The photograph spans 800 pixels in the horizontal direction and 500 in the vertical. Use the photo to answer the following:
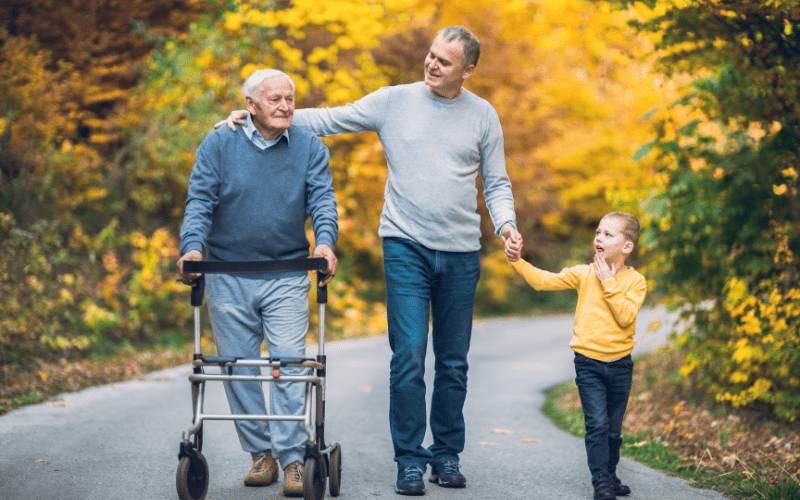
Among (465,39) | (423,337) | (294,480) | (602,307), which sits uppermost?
(465,39)

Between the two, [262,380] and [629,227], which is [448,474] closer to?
[262,380]

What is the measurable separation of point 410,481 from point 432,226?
1257mm

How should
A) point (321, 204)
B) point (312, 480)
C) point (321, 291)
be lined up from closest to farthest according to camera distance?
point (312, 480)
point (321, 291)
point (321, 204)

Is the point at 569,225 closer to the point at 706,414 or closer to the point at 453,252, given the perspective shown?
the point at 706,414

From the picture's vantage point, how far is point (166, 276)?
10789 millimetres

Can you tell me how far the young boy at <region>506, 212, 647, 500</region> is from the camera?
3963 millimetres

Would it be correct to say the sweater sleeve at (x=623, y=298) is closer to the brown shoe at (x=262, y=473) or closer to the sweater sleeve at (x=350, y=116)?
the sweater sleeve at (x=350, y=116)

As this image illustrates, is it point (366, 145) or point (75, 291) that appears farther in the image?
point (366, 145)

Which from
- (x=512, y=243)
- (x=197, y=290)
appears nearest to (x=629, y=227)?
(x=512, y=243)

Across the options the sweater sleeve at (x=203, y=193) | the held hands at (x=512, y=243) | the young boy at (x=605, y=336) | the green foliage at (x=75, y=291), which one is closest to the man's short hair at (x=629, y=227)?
the young boy at (x=605, y=336)

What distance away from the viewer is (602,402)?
4.00m

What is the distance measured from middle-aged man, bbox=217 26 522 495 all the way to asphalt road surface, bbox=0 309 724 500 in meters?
0.39

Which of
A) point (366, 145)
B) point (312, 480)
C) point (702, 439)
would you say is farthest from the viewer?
point (366, 145)

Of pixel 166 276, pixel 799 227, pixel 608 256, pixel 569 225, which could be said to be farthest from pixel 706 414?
pixel 569 225
